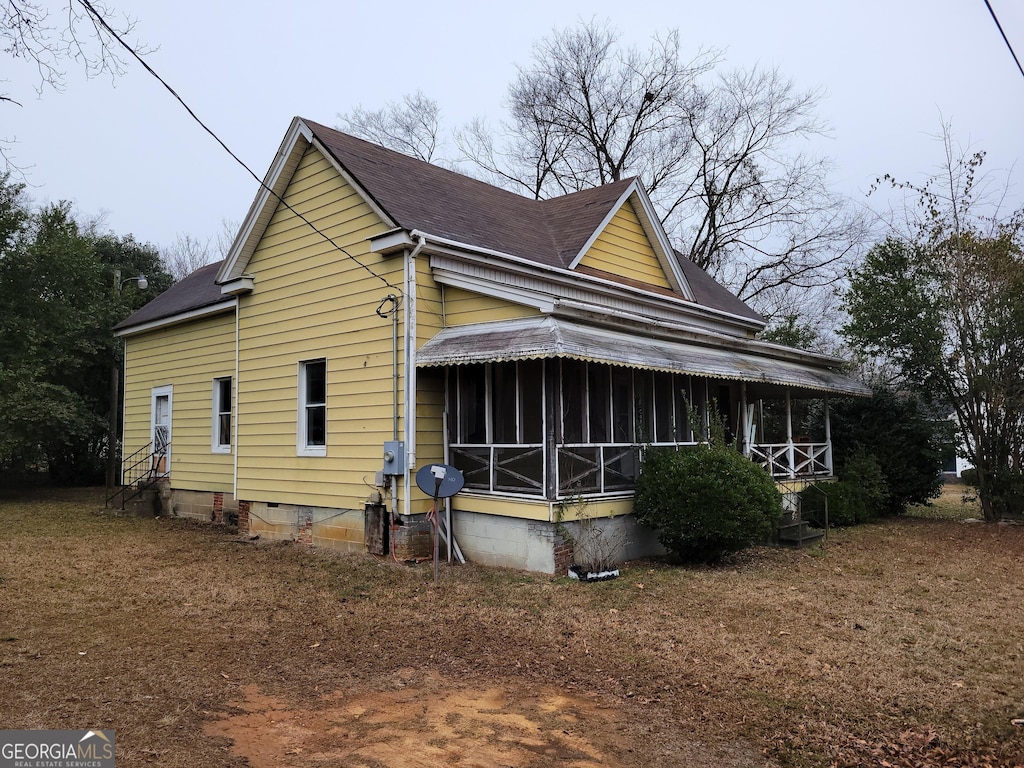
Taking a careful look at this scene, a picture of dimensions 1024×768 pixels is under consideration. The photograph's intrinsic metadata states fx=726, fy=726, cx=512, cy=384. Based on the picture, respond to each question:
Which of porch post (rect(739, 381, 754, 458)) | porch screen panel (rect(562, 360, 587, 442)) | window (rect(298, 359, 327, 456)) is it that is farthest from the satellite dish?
porch post (rect(739, 381, 754, 458))

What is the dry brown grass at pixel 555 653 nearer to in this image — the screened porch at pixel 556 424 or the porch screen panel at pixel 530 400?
the screened porch at pixel 556 424

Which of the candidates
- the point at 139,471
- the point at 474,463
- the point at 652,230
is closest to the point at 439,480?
the point at 474,463

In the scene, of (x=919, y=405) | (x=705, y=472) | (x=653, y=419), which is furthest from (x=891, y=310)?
(x=705, y=472)

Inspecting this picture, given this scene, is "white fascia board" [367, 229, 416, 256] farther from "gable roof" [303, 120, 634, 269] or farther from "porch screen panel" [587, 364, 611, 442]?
"porch screen panel" [587, 364, 611, 442]

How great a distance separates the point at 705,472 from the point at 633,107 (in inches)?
988

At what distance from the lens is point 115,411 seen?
22.8m

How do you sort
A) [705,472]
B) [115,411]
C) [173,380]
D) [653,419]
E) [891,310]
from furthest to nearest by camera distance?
[115,411]
[173,380]
[891,310]
[653,419]
[705,472]

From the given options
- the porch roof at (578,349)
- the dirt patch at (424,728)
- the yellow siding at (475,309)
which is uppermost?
the yellow siding at (475,309)

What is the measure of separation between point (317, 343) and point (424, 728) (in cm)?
882

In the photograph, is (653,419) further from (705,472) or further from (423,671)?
(423,671)

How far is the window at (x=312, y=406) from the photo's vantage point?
42.4ft

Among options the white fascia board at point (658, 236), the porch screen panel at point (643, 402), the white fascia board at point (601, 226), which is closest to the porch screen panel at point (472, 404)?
the porch screen panel at point (643, 402)

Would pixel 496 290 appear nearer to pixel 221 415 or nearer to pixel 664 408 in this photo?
pixel 664 408

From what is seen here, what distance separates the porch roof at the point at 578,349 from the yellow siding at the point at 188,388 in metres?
7.01
